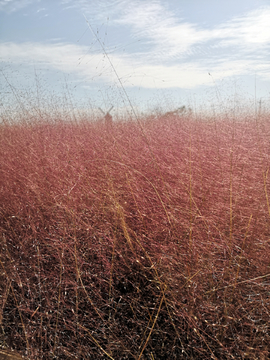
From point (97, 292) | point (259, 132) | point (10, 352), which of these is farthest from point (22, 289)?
point (259, 132)

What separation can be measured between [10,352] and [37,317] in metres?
0.16

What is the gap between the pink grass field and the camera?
1112mm

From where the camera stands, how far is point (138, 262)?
1.25 meters

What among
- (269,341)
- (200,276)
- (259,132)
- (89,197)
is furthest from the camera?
(259,132)

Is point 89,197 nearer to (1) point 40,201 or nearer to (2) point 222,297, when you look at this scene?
(1) point 40,201

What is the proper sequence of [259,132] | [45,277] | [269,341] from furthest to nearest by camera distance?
1. [259,132]
2. [45,277]
3. [269,341]

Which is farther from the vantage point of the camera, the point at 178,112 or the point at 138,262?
the point at 178,112

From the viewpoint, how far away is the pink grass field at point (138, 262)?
3.65ft

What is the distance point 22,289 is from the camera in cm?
131

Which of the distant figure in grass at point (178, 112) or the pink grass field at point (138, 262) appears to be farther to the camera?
the distant figure in grass at point (178, 112)

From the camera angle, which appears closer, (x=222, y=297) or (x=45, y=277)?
(x=222, y=297)

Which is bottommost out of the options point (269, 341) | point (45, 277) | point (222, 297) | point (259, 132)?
point (269, 341)

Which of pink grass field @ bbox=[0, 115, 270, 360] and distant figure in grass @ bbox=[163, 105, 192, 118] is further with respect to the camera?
distant figure in grass @ bbox=[163, 105, 192, 118]

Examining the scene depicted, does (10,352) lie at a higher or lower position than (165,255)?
lower
